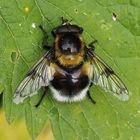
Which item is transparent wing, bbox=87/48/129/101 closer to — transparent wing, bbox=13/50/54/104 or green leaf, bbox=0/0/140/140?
green leaf, bbox=0/0/140/140

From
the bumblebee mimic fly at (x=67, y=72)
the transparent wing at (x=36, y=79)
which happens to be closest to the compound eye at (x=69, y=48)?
the bumblebee mimic fly at (x=67, y=72)

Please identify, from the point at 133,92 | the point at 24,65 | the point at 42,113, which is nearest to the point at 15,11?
the point at 24,65

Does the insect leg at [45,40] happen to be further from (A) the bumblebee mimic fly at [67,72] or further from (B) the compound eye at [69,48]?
(B) the compound eye at [69,48]

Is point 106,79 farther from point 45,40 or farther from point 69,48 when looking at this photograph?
point 45,40

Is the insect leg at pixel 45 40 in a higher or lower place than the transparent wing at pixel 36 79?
higher

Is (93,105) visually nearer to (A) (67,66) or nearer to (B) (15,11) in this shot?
(A) (67,66)

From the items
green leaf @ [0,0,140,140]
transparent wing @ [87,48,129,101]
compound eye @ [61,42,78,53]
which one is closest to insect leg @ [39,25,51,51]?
green leaf @ [0,0,140,140]

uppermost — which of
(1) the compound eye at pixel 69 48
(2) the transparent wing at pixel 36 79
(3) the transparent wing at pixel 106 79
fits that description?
(1) the compound eye at pixel 69 48

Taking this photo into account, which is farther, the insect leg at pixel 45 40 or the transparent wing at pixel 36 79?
the insect leg at pixel 45 40
